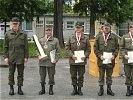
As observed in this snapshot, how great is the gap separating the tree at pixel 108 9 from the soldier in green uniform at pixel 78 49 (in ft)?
90.3

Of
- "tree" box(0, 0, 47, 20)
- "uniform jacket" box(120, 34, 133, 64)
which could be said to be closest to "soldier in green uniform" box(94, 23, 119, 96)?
"uniform jacket" box(120, 34, 133, 64)

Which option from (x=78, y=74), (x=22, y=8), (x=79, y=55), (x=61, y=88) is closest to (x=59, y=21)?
(x=22, y=8)

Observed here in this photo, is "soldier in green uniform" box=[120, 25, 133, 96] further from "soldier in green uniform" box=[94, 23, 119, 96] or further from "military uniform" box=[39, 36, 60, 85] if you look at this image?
"military uniform" box=[39, 36, 60, 85]

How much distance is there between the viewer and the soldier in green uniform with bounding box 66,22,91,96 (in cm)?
1190

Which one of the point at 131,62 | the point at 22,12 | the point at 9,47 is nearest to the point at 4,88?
the point at 9,47

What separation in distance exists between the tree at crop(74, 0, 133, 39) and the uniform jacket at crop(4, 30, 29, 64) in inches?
1097

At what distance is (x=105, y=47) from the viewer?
39.0 feet

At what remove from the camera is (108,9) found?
40.1 metres

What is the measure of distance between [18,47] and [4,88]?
172 cm

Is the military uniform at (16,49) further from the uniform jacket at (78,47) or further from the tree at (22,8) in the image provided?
the tree at (22,8)

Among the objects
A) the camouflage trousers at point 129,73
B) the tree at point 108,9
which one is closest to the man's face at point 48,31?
the camouflage trousers at point 129,73

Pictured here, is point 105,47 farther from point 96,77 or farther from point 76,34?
point 96,77

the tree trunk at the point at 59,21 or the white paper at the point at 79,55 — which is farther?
the tree trunk at the point at 59,21

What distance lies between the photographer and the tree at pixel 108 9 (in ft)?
131
